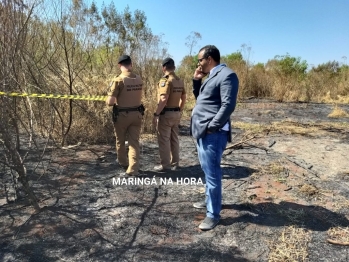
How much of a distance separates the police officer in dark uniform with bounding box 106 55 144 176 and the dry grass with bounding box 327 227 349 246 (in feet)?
8.35

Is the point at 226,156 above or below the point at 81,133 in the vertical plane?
below

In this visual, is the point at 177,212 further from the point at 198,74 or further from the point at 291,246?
the point at 198,74

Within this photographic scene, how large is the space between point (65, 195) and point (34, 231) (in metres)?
0.81

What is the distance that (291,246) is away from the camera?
2.79 meters

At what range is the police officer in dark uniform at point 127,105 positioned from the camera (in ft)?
13.9

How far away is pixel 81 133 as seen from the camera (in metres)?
6.25

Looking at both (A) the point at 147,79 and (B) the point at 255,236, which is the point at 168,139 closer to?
(B) the point at 255,236

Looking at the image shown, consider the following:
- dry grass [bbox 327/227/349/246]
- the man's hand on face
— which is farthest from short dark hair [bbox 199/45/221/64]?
dry grass [bbox 327/227/349/246]

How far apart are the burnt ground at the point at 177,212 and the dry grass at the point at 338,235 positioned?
3 cm

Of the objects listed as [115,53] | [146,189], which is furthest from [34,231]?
[115,53]

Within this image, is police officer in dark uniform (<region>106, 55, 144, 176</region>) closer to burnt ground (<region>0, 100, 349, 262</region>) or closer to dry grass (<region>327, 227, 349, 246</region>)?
burnt ground (<region>0, 100, 349, 262</region>)

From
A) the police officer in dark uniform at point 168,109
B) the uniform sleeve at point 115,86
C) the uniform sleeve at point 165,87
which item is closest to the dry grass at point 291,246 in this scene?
the police officer in dark uniform at point 168,109

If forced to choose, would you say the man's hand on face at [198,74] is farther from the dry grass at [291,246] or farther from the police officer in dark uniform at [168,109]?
the dry grass at [291,246]

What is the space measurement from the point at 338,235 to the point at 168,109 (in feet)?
8.67
